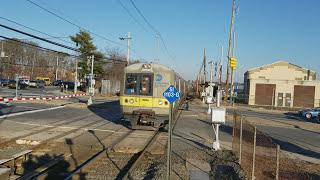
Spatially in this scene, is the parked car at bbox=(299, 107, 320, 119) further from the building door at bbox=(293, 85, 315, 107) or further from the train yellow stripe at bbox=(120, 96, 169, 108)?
the train yellow stripe at bbox=(120, 96, 169, 108)

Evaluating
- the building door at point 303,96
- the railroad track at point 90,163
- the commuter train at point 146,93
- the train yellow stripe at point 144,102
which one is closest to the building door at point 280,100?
the building door at point 303,96

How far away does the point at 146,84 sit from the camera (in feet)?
65.8

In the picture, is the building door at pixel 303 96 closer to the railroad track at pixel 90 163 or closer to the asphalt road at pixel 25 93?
the asphalt road at pixel 25 93

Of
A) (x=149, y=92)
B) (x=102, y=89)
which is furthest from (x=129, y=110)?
(x=102, y=89)

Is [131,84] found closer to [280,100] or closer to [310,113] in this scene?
[310,113]

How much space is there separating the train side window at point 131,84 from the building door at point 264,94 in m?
47.9

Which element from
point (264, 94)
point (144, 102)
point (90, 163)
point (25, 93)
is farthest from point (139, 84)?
point (264, 94)

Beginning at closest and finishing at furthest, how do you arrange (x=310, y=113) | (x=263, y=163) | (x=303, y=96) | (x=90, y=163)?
(x=90, y=163) < (x=263, y=163) < (x=310, y=113) < (x=303, y=96)

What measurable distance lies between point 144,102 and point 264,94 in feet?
160

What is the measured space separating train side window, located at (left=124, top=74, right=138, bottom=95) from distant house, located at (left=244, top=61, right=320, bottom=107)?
44204 millimetres

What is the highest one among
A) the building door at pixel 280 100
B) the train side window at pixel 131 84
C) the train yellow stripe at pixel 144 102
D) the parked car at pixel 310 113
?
the train side window at pixel 131 84

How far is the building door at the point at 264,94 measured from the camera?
213 feet

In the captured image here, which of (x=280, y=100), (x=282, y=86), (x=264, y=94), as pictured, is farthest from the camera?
(x=264, y=94)

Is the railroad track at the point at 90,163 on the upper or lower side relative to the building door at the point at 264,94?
lower
